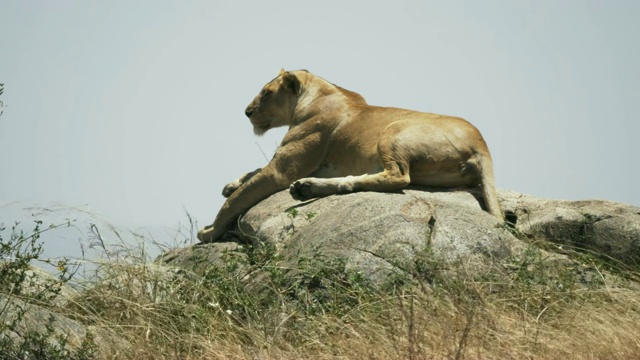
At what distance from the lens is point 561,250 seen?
398 inches

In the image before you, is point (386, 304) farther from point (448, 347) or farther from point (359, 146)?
point (359, 146)

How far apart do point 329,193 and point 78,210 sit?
279 centimetres

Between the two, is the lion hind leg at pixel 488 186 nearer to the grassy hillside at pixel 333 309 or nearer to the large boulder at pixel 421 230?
the large boulder at pixel 421 230

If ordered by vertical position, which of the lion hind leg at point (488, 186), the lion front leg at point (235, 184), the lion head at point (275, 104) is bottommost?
the lion hind leg at point (488, 186)

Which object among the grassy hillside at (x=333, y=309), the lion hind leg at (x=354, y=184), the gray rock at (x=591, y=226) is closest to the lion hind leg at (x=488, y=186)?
the gray rock at (x=591, y=226)

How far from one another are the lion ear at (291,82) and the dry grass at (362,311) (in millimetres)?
4011

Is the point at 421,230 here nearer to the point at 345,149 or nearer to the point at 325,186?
the point at 325,186

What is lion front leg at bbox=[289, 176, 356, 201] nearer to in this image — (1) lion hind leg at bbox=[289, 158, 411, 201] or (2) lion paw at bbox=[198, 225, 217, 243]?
(1) lion hind leg at bbox=[289, 158, 411, 201]

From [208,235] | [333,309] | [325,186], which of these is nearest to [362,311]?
[333,309]

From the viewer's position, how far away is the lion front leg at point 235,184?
12.9 meters

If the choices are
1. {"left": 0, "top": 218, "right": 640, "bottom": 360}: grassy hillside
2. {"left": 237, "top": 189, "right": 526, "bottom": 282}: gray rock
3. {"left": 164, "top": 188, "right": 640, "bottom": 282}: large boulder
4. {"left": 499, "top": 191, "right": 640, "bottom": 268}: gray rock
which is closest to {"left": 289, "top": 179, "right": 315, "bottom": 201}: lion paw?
{"left": 164, "top": 188, "right": 640, "bottom": 282}: large boulder

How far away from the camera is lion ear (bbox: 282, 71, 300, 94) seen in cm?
1312

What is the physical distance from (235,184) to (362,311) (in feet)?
17.5

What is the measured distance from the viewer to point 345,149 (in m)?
12.0
